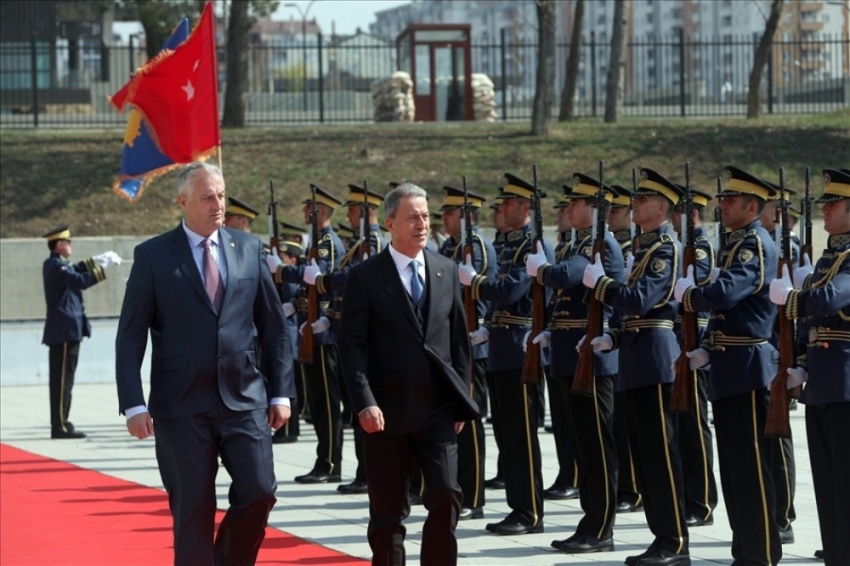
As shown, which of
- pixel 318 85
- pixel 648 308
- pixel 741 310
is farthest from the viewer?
pixel 318 85

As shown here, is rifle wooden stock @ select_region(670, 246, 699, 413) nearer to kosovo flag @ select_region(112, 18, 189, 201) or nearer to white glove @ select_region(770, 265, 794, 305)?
white glove @ select_region(770, 265, 794, 305)

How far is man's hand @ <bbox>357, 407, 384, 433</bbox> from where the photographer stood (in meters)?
6.92

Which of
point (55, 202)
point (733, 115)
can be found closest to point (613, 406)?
point (55, 202)

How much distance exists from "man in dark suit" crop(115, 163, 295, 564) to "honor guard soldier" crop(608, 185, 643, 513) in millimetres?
3039

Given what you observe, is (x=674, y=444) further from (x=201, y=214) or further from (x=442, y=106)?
(x=442, y=106)

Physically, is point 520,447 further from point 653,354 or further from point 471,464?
point 653,354

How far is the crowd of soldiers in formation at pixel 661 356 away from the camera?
7.54 m

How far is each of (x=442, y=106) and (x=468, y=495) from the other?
81.8 feet

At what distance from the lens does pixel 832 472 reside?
749 cm

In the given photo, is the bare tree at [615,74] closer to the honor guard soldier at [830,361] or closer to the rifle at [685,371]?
the rifle at [685,371]

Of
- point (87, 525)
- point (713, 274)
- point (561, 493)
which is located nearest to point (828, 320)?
point (713, 274)

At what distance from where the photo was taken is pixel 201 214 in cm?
695

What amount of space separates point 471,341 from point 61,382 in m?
6.17

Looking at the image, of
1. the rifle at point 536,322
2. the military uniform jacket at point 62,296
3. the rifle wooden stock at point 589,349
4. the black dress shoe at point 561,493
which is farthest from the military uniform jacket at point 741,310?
the military uniform jacket at point 62,296
